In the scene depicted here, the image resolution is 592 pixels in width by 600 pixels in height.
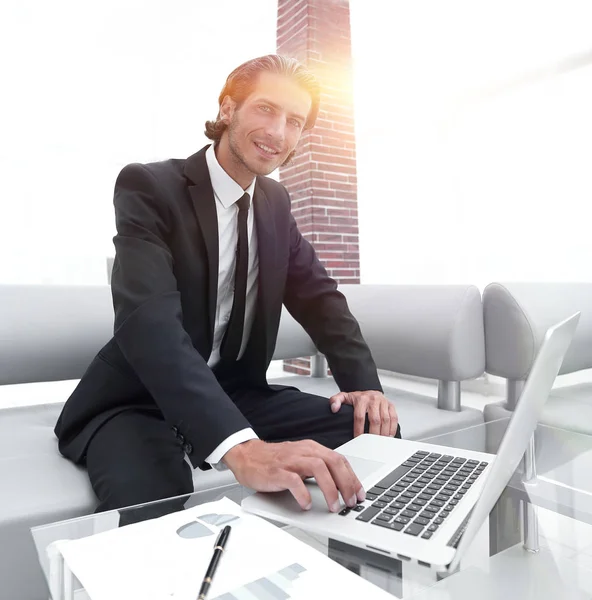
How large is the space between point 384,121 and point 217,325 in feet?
13.9

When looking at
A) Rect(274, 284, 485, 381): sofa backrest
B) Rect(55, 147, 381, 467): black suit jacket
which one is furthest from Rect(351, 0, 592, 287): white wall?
Rect(55, 147, 381, 467): black suit jacket

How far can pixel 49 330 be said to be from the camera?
186cm

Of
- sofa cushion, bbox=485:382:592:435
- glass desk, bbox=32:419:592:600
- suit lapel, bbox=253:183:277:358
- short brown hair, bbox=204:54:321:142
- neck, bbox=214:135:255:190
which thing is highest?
short brown hair, bbox=204:54:321:142

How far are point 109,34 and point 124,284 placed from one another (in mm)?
4460

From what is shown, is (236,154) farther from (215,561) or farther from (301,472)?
(215,561)

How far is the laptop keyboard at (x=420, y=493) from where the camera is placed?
2.24ft

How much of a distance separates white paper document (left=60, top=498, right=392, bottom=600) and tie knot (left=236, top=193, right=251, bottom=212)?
0.92 metres

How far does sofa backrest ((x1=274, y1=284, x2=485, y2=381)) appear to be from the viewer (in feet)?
6.43

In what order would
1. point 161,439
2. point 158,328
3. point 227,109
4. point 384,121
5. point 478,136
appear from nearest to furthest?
point 158,328 → point 161,439 → point 227,109 → point 478,136 → point 384,121

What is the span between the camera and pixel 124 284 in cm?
115

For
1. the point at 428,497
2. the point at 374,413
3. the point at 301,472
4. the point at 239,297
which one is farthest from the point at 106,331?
the point at 428,497

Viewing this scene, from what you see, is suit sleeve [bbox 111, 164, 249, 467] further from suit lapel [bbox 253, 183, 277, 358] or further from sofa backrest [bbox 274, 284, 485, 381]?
sofa backrest [bbox 274, 284, 485, 381]

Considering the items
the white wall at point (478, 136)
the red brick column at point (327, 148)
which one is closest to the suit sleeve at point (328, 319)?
the red brick column at point (327, 148)

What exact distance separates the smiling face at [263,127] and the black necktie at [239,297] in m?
0.17
